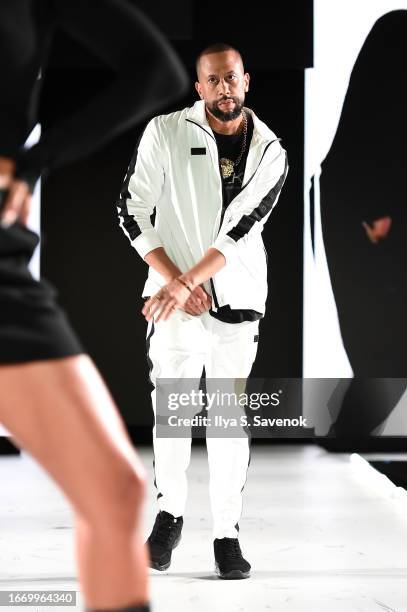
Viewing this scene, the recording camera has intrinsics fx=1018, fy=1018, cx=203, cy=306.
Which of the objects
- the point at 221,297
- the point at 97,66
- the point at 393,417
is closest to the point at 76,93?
the point at 97,66

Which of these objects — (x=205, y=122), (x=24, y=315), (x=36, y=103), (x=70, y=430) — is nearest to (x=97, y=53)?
(x=36, y=103)

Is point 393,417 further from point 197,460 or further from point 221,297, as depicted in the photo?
point 221,297

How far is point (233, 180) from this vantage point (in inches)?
112

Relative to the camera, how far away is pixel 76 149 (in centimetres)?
125

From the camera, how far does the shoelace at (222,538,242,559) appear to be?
9.01 feet

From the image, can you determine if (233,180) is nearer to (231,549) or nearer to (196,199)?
(196,199)

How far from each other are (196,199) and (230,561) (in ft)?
3.26

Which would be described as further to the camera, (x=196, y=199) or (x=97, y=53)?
(x=196, y=199)

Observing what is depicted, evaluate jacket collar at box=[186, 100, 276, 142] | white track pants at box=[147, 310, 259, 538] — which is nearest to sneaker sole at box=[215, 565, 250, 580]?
white track pants at box=[147, 310, 259, 538]

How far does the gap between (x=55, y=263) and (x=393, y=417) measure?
6.96ft

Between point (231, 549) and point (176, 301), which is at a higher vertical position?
point (176, 301)

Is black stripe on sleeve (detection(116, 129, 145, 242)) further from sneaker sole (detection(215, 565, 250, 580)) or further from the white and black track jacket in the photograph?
sneaker sole (detection(215, 565, 250, 580))

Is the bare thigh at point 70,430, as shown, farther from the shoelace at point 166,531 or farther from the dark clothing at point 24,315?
the shoelace at point 166,531

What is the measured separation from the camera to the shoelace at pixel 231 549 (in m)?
2.75
